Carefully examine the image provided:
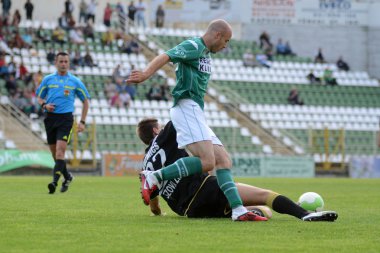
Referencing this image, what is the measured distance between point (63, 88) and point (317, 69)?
30734 mm

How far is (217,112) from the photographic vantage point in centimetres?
3909

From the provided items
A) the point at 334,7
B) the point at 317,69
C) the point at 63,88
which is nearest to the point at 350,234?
the point at 63,88

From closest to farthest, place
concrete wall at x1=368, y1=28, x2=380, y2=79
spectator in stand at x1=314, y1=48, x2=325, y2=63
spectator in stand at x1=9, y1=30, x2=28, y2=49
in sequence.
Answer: spectator in stand at x1=9, y1=30, x2=28, y2=49
spectator in stand at x1=314, y1=48, x2=325, y2=63
concrete wall at x1=368, y1=28, x2=380, y2=79

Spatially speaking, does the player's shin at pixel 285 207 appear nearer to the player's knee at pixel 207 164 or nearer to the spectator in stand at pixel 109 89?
the player's knee at pixel 207 164

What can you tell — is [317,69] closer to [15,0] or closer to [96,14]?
[96,14]

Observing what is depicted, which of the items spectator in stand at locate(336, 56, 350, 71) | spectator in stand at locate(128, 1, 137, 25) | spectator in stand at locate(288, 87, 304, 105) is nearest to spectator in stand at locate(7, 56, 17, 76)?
spectator in stand at locate(128, 1, 137, 25)

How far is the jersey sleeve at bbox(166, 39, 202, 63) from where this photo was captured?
375 inches

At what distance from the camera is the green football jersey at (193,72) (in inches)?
382

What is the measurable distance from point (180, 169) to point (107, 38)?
1212 inches

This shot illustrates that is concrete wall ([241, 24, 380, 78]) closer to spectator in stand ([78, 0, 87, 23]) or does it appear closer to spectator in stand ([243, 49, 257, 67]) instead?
spectator in stand ([243, 49, 257, 67])

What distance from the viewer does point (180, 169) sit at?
947 cm

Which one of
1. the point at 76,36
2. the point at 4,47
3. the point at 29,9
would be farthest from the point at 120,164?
the point at 29,9

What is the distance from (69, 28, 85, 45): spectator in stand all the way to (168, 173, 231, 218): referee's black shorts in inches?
1130

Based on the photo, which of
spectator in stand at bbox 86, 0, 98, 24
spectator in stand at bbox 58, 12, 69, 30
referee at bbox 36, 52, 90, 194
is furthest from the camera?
spectator in stand at bbox 86, 0, 98, 24
